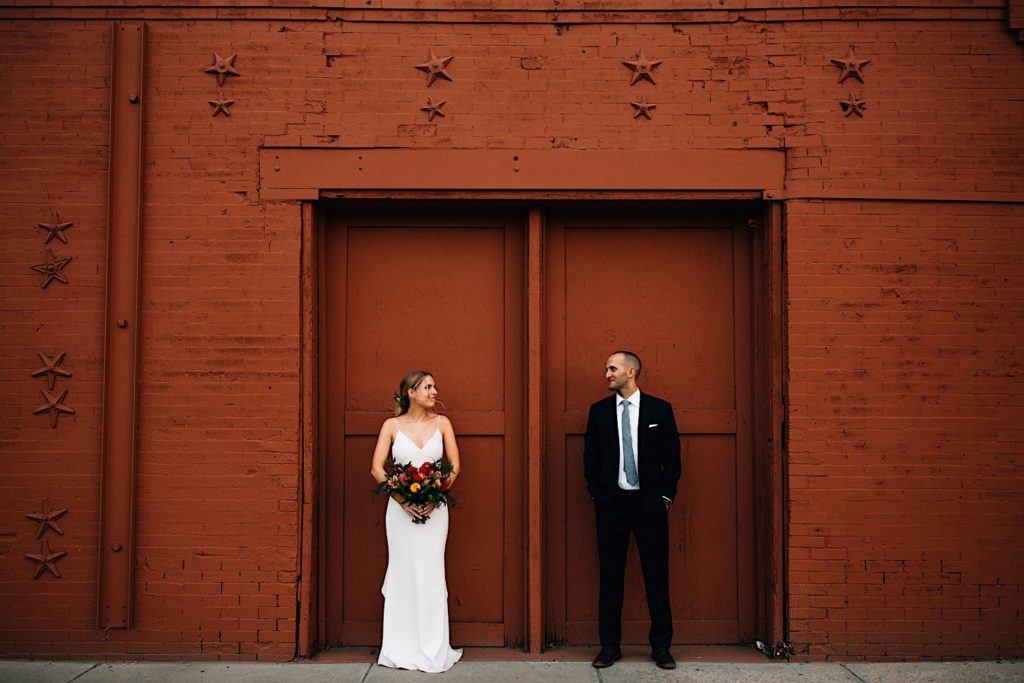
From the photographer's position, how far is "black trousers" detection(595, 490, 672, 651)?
5574mm

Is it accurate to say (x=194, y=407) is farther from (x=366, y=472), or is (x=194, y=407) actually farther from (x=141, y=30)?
(x=141, y=30)

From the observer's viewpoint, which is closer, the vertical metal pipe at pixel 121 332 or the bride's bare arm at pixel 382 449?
the bride's bare arm at pixel 382 449

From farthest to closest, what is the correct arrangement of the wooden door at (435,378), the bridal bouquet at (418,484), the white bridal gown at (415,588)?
the wooden door at (435,378) < the white bridal gown at (415,588) < the bridal bouquet at (418,484)

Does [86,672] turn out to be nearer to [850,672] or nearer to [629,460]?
[629,460]

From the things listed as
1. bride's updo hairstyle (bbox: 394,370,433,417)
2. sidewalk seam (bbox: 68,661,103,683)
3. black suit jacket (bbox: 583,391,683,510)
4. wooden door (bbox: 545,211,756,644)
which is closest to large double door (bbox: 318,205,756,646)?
wooden door (bbox: 545,211,756,644)

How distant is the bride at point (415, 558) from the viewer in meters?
5.57

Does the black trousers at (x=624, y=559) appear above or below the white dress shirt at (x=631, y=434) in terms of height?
below

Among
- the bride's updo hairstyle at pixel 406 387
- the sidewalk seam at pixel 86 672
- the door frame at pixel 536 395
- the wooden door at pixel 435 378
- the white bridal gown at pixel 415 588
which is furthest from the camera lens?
the wooden door at pixel 435 378

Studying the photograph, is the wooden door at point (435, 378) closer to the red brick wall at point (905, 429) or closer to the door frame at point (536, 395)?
the door frame at point (536, 395)

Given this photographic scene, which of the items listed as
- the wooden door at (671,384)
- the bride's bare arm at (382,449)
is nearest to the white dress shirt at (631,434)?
the wooden door at (671,384)

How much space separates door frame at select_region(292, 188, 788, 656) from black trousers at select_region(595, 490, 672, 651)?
506mm

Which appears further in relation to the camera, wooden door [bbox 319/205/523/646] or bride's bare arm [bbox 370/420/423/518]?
wooden door [bbox 319/205/523/646]

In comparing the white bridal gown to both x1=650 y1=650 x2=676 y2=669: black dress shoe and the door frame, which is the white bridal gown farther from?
x1=650 y1=650 x2=676 y2=669: black dress shoe

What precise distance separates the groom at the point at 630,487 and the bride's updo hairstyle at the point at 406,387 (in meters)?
1.21
